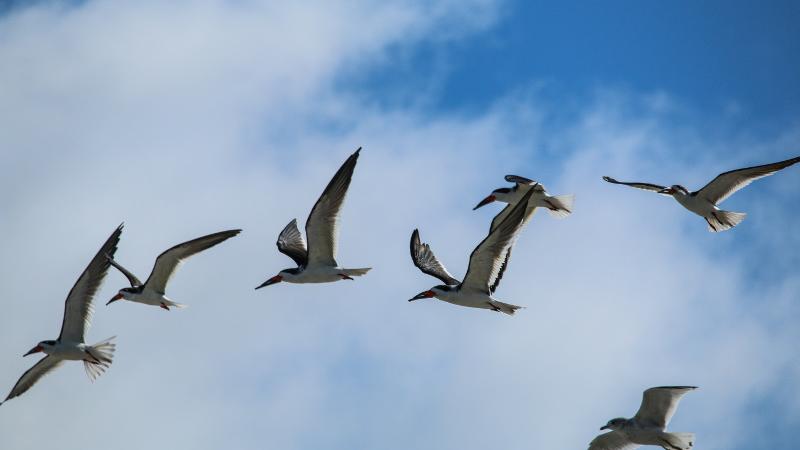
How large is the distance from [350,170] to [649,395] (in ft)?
21.5

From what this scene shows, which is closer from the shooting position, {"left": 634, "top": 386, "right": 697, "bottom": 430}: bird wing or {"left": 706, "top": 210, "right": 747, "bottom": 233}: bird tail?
{"left": 634, "top": 386, "right": 697, "bottom": 430}: bird wing

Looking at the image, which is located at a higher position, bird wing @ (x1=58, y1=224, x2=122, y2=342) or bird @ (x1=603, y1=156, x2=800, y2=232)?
bird @ (x1=603, y1=156, x2=800, y2=232)

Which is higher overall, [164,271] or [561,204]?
[561,204]

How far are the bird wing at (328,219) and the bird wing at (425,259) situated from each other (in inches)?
81.0

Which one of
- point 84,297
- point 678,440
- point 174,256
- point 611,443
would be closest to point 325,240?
point 174,256

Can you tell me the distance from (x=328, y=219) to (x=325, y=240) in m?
0.46

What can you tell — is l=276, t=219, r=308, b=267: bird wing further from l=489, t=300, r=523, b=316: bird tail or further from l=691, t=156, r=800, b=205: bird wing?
l=691, t=156, r=800, b=205: bird wing

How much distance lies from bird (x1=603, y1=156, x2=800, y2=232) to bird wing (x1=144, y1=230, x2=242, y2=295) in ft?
25.0

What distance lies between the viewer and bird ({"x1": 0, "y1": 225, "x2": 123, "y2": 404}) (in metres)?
24.9

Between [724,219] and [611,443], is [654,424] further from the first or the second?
[724,219]

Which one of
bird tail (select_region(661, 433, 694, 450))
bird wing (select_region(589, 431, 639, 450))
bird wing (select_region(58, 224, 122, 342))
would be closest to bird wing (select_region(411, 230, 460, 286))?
bird wing (select_region(589, 431, 639, 450))

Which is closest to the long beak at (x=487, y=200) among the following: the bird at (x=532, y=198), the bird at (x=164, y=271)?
the bird at (x=532, y=198)

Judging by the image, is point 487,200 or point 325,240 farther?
point 487,200

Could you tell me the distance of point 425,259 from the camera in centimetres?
2489
